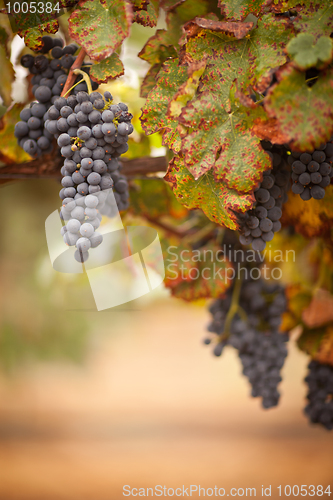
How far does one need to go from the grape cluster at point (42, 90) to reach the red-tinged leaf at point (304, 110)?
0.34 metres

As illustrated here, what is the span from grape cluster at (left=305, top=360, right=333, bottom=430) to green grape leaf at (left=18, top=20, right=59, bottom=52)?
0.89 metres

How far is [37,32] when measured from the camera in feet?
1.57

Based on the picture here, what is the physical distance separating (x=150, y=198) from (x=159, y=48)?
0.45 metres

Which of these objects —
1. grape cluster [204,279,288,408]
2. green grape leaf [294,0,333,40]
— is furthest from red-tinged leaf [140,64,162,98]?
grape cluster [204,279,288,408]

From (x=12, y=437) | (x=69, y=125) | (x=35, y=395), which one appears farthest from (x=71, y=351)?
(x=69, y=125)

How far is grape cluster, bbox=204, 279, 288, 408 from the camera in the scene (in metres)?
0.87

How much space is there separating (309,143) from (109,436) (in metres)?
1.49

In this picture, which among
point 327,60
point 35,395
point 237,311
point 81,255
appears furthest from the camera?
point 35,395

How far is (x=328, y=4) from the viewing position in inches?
15.4

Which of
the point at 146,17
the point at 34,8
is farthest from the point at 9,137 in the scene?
the point at 146,17

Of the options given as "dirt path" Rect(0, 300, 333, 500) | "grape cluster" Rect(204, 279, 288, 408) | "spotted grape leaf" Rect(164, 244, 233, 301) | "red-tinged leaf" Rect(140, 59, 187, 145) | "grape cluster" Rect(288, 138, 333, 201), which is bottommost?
"dirt path" Rect(0, 300, 333, 500)

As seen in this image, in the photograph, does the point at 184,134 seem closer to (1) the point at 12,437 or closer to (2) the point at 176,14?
(2) the point at 176,14

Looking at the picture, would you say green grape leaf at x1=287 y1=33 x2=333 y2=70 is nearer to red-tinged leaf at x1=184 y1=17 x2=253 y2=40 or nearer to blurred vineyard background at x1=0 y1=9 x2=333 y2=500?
red-tinged leaf at x1=184 y1=17 x2=253 y2=40

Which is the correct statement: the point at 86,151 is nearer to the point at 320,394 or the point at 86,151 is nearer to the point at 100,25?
the point at 100,25
